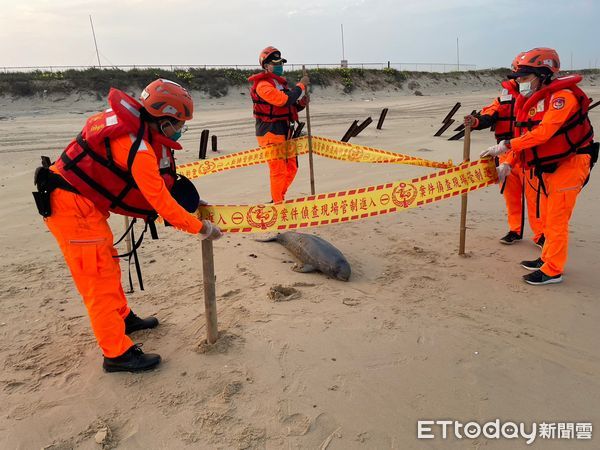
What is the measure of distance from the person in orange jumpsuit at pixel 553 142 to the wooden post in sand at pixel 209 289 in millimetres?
3243

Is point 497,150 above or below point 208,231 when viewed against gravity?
above

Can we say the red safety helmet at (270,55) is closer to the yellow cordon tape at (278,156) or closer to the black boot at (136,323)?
the yellow cordon tape at (278,156)

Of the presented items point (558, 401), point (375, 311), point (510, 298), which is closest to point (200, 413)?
point (375, 311)

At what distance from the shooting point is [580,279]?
5.05 meters

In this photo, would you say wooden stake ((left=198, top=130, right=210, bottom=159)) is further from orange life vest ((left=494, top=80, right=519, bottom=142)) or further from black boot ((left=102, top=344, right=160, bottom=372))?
black boot ((left=102, top=344, right=160, bottom=372))

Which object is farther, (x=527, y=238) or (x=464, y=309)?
(x=527, y=238)

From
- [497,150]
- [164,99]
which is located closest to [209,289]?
[164,99]

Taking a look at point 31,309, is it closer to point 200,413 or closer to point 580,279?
point 200,413

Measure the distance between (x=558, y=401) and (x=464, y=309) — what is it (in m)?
1.31

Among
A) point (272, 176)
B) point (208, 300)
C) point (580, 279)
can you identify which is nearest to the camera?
point (208, 300)

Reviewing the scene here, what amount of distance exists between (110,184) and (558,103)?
4.13 m

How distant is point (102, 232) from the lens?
3273 millimetres

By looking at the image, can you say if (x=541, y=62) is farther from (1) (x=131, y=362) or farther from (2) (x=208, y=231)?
(1) (x=131, y=362)

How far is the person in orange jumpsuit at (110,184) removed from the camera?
3.03 meters
